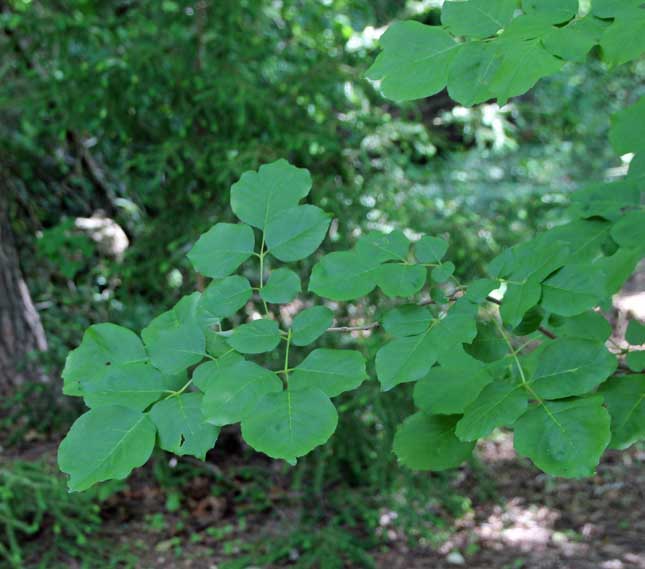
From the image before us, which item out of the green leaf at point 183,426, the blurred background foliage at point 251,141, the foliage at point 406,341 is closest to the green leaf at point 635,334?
the foliage at point 406,341

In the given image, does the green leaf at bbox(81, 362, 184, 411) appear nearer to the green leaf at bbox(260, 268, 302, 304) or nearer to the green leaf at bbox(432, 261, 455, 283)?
the green leaf at bbox(260, 268, 302, 304)

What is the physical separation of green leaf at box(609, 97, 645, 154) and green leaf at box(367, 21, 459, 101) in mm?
479

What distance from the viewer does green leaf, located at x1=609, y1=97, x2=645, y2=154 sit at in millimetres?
1355

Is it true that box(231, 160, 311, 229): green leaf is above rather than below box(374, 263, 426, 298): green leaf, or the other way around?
above

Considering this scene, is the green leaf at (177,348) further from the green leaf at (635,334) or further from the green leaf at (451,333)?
the green leaf at (635,334)

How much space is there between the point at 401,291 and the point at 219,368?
0.90 feet

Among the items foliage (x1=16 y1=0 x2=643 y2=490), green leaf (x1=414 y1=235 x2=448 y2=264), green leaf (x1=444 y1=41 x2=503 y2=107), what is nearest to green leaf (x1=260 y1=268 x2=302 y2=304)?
foliage (x1=16 y1=0 x2=643 y2=490)

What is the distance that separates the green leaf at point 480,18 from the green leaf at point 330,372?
46cm

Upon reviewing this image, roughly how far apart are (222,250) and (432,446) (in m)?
0.41

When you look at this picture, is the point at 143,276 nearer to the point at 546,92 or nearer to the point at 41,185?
the point at 41,185

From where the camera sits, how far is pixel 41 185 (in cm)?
525

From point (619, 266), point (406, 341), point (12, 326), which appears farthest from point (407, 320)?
point (12, 326)

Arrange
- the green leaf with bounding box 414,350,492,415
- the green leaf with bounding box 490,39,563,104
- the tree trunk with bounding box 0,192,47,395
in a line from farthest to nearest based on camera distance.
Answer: the tree trunk with bounding box 0,192,47,395 < the green leaf with bounding box 414,350,492,415 < the green leaf with bounding box 490,39,563,104

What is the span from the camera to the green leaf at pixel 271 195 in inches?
42.9
